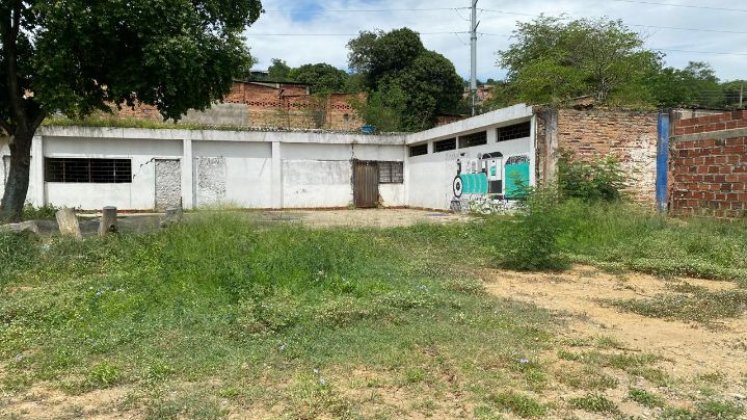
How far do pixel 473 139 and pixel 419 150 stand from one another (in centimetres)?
454

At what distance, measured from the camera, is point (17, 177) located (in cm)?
1121

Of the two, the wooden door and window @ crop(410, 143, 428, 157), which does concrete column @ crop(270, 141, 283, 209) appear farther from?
window @ crop(410, 143, 428, 157)

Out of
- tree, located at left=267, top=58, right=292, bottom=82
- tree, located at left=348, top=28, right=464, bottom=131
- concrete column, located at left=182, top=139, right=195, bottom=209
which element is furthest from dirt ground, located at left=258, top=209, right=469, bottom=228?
tree, located at left=267, top=58, right=292, bottom=82

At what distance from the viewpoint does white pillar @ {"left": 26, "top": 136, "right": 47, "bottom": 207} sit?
1878 centimetres

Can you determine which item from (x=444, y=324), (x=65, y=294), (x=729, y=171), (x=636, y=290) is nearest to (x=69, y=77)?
(x=65, y=294)

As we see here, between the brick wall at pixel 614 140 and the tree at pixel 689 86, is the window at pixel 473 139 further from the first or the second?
the tree at pixel 689 86

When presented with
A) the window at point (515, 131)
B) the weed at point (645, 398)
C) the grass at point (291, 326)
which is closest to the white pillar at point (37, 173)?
the grass at point (291, 326)

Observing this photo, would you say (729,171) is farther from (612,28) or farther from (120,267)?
(612,28)

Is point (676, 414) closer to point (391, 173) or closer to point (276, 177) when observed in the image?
point (276, 177)

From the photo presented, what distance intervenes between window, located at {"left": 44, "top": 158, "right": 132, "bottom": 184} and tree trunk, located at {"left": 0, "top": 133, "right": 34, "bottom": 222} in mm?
8660

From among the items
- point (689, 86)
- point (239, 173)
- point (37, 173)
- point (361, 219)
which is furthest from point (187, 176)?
point (689, 86)

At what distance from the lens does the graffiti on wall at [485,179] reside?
15508 millimetres

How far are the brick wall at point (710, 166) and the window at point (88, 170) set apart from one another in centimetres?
1714

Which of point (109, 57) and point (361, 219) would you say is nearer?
point (109, 57)
